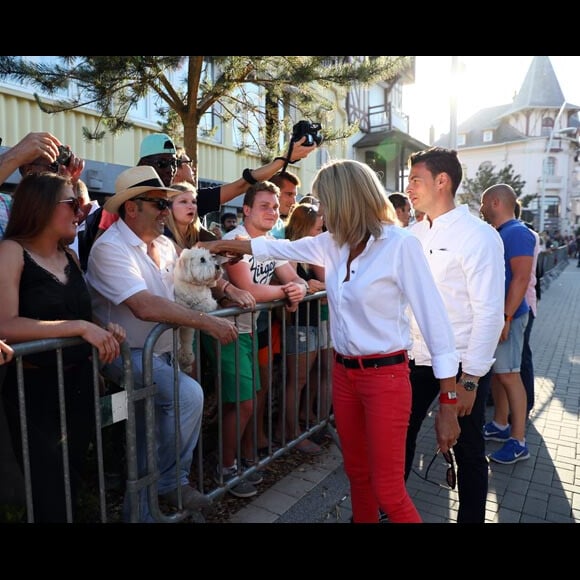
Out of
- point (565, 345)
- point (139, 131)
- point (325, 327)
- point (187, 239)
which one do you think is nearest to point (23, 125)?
point (139, 131)

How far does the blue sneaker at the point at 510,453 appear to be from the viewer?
3953 mm

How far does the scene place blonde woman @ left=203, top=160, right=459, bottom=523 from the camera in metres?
2.24

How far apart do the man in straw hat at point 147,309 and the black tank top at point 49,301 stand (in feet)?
0.78

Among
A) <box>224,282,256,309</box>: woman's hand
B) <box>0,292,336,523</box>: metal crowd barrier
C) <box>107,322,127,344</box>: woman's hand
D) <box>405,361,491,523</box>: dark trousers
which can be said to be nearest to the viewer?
<box>0,292,336,523</box>: metal crowd barrier

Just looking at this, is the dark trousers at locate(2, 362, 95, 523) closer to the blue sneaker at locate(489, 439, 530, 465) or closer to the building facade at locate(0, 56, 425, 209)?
the building facade at locate(0, 56, 425, 209)

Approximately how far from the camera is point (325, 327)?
4.29 m

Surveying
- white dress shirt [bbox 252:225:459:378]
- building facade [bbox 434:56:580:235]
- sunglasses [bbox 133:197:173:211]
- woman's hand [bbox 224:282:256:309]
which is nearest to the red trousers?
white dress shirt [bbox 252:225:459:378]

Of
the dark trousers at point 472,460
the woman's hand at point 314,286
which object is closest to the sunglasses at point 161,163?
the woman's hand at point 314,286

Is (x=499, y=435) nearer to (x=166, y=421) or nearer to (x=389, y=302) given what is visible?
(x=389, y=302)

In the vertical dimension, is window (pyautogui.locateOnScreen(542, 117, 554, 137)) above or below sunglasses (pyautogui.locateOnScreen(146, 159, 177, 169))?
above

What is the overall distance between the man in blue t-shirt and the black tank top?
3.11 meters

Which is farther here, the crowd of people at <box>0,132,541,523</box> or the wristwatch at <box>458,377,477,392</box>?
the wristwatch at <box>458,377,477,392</box>

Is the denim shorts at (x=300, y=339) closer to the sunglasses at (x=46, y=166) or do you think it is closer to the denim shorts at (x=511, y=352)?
the denim shorts at (x=511, y=352)

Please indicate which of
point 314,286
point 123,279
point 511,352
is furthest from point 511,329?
point 123,279
